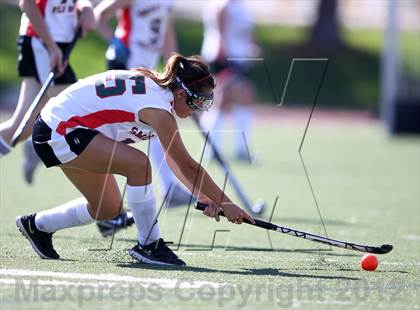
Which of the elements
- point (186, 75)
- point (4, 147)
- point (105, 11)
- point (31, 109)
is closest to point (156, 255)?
point (186, 75)

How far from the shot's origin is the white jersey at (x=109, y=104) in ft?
18.4

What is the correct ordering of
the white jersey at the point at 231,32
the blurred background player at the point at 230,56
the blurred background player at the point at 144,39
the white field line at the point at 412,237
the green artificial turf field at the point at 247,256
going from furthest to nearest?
the white jersey at the point at 231,32 < the blurred background player at the point at 230,56 < the blurred background player at the point at 144,39 < the white field line at the point at 412,237 < the green artificial turf field at the point at 247,256

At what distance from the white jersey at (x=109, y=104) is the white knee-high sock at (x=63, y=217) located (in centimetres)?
54

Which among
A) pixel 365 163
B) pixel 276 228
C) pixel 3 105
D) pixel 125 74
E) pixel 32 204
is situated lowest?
pixel 3 105

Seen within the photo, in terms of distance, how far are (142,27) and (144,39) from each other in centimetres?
11

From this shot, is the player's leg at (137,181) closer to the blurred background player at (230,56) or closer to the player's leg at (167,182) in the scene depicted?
the player's leg at (167,182)

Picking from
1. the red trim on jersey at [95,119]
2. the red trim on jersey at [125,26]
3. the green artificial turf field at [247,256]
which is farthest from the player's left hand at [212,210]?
the red trim on jersey at [125,26]

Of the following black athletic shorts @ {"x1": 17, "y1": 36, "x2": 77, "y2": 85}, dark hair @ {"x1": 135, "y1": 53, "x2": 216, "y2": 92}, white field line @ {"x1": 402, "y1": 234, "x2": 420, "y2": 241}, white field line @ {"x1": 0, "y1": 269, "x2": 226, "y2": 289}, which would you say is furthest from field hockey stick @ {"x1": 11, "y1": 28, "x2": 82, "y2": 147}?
white field line @ {"x1": 402, "y1": 234, "x2": 420, "y2": 241}

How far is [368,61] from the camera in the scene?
28.4 m

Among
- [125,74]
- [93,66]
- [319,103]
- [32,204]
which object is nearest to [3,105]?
[93,66]

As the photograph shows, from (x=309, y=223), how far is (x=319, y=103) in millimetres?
17690

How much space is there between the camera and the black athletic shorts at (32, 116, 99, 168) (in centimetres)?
567

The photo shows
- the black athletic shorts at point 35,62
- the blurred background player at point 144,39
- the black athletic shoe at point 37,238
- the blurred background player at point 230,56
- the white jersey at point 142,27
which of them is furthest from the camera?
the blurred background player at point 230,56

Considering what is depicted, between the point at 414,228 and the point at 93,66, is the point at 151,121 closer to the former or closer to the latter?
the point at 414,228
